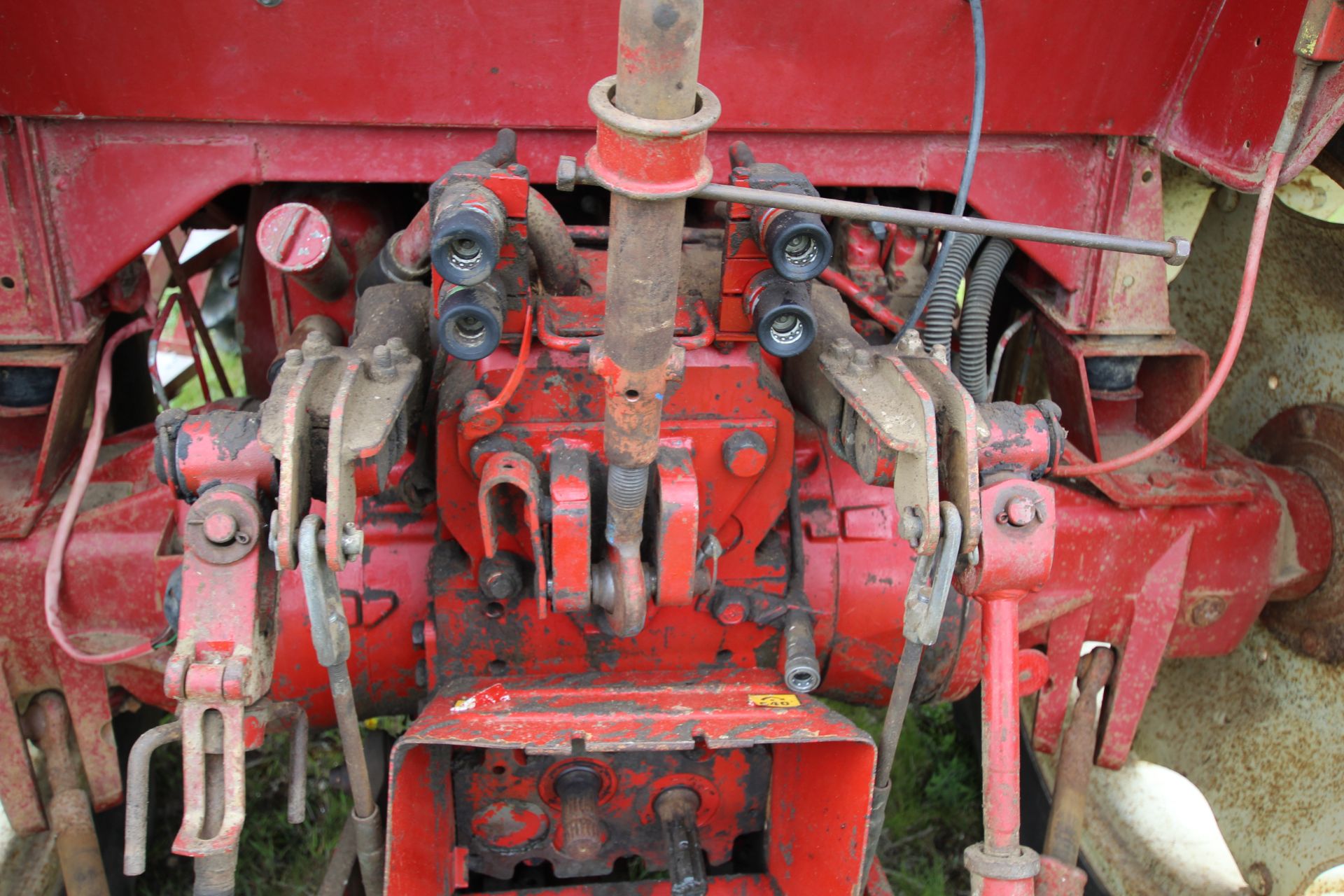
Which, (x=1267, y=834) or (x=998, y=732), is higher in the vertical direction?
(x=998, y=732)

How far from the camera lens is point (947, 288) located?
1.87m

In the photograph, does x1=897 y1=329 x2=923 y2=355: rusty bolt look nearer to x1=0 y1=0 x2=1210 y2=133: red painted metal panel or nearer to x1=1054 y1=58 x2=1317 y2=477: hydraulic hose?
x1=1054 y1=58 x2=1317 y2=477: hydraulic hose

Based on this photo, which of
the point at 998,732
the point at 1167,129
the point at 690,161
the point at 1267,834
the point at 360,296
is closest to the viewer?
the point at 690,161

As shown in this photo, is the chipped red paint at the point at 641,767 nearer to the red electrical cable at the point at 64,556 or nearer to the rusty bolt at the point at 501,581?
the rusty bolt at the point at 501,581

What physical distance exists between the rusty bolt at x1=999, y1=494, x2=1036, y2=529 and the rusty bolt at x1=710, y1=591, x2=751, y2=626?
467 millimetres

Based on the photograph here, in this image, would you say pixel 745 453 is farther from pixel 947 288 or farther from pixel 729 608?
pixel 947 288

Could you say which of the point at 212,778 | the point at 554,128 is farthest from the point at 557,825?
the point at 554,128

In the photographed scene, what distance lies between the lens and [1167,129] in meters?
1.82

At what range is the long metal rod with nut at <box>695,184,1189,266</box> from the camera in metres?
1.15

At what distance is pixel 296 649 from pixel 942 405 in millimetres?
1053

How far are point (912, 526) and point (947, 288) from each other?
2.26ft

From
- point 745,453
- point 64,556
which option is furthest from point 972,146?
point 64,556

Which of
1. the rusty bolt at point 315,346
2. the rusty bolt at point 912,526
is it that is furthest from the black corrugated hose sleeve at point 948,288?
the rusty bolt at point 315,346

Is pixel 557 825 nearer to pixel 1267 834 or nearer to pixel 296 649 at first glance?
pixel 296 649
